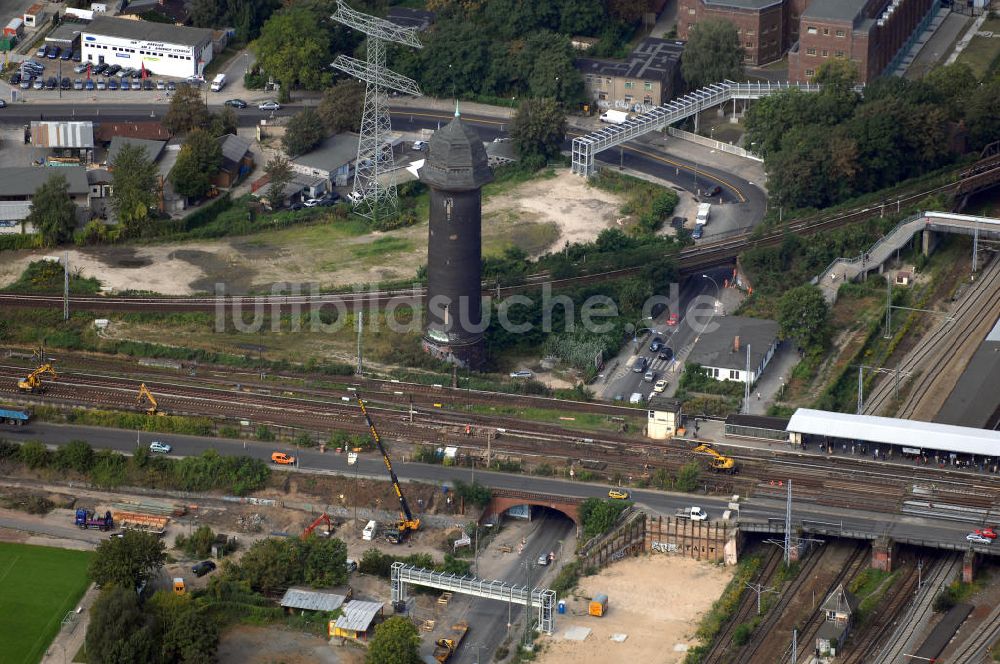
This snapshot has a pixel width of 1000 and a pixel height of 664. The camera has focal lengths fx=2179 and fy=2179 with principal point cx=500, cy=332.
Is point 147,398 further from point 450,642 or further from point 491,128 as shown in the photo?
point 491,128

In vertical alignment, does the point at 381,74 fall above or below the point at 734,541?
above

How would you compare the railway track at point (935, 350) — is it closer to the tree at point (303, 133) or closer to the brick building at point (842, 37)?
the brick building at point (842, 37)

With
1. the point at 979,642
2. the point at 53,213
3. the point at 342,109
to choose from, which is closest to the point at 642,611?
the point at 979,642

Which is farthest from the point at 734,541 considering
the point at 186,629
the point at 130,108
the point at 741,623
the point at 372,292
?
the point at 130,108

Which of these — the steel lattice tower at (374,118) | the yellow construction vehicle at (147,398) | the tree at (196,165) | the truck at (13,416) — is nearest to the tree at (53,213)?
the tree at (196,165)

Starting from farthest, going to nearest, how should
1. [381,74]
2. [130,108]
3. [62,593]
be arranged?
[130,108] → [381,74] → [62,593]

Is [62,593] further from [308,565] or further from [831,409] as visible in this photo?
[831,409]

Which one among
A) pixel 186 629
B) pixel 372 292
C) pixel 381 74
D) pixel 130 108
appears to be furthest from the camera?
pixel 130 108
